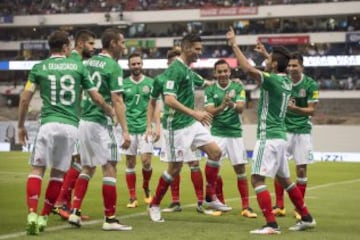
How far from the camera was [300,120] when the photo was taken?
37.8 ft

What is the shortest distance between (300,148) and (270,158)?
84.8 inches

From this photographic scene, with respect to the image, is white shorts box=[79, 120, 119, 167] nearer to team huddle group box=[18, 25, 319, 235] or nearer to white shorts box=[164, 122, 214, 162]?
team huddle group box=[18, 25, 319, 235]

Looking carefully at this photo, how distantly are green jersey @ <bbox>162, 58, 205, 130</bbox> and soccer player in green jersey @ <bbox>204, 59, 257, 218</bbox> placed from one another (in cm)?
141

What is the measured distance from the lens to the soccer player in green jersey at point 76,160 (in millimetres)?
10414

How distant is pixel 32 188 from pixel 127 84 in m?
4.86

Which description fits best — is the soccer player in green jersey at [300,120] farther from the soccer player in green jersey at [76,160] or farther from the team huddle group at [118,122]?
the soccer player in green jersey at [76,160]

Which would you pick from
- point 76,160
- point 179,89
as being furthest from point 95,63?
point 76,160

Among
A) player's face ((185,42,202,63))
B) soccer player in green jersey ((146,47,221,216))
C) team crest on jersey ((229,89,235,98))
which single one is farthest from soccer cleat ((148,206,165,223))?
team crest on jersey ((229,89,235,98))

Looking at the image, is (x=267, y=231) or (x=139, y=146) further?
(x=139, y=146)

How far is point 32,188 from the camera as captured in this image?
29.0 ft

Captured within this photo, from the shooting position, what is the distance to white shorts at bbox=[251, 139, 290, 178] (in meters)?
9.31

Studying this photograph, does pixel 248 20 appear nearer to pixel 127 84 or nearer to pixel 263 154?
pixel 127 84

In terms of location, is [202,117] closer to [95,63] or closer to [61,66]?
[95,63]

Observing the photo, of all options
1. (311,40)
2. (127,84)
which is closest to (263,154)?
(127,84)
